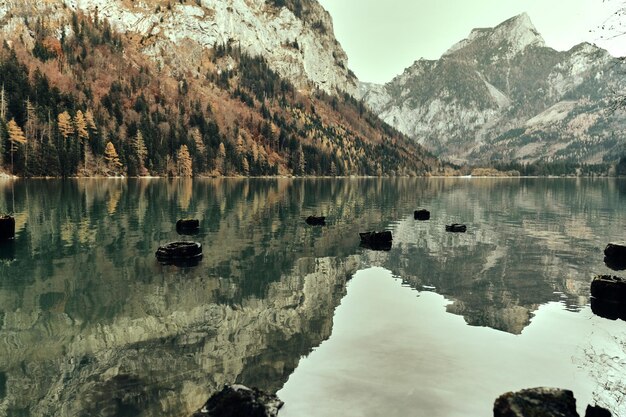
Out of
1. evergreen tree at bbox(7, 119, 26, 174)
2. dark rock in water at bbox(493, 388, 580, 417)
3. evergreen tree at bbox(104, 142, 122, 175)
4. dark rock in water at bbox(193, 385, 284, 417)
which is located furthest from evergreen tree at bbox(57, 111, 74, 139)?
dark rock in water at bbox(493, 388, 580, 417)

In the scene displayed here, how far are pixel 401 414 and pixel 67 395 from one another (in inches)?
382

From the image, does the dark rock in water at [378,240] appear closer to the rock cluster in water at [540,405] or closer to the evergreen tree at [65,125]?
the rock cluster in water at [540,405]

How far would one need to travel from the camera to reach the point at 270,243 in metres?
41.4

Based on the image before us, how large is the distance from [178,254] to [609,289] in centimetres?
2786

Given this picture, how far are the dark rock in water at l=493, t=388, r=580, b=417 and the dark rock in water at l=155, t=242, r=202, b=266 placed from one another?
24.0m

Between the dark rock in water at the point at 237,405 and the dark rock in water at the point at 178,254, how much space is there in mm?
20239

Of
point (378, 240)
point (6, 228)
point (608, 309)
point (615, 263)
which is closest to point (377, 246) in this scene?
point (378, 240)

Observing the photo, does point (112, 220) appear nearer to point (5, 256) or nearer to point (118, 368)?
point (5, 256)

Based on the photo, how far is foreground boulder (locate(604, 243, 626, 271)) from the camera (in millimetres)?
34594

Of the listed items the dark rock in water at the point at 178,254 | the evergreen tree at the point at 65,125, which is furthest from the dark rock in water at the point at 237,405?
the evergreen tree at the point at 65,125

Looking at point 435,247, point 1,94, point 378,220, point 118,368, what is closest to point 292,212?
point 378,220

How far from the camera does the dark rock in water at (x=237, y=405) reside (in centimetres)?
1149

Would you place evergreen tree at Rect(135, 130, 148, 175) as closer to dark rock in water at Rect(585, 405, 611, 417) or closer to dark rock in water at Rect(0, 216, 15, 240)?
dark rock in water at Rect(0, 216, 15, 240)

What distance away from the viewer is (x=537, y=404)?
1105cm
